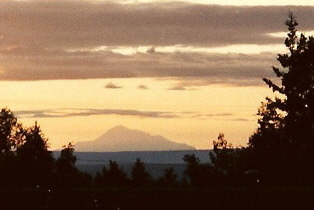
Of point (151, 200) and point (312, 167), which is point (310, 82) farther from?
point (151, 200)

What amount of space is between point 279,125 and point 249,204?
65.9 m

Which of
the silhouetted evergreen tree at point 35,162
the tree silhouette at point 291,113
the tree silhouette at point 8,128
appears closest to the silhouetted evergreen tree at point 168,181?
the silhouetted evergreen tree at point 35,162

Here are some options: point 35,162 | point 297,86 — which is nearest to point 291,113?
point 297,86

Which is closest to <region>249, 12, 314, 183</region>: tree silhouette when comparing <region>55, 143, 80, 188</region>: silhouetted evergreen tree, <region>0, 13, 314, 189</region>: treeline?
<region>0, 13, 314, 189</region>: treeline

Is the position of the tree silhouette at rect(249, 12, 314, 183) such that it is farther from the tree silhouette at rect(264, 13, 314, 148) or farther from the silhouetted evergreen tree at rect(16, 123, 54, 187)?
the silhouetted evergreen tree at rect(16, 123, 54, 187)

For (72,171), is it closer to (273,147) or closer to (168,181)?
(168,181)

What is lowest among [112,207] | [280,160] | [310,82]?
[112,207]

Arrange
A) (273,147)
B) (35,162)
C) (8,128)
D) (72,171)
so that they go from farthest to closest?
(8,128)
(273,147)
(35,162)
(72,171)

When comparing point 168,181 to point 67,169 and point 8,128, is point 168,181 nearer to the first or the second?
point 67,169

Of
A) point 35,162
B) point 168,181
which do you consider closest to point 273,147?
point 35,162

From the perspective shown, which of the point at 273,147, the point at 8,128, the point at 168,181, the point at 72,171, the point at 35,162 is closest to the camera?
the point at 168,181

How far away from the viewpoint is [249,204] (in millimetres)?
27344

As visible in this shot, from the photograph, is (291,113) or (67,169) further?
(291,113)

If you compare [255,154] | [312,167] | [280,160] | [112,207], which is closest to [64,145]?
[255,154]
